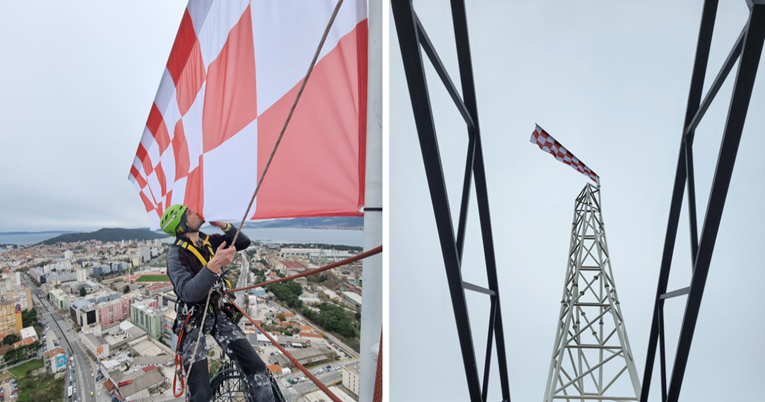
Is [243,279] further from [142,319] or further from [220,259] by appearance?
[142,319]

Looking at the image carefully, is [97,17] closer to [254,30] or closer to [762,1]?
[254,30]

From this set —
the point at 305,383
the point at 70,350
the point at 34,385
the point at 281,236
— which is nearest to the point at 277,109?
the point at 281,236

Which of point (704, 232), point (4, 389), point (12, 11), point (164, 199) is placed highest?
point (12, 11)

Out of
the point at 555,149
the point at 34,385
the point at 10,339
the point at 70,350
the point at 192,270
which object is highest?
the point at 555,149

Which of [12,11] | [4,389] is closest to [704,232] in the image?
[4,389]

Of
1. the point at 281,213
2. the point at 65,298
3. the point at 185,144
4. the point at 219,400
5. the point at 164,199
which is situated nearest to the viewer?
the point at 281,213

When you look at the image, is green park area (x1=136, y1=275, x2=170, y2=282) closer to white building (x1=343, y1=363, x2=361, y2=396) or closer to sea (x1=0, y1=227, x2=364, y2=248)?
sea (x1=0, y1=227, x2=364, y2=248)

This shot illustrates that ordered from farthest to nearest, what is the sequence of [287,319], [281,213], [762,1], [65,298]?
[65,298], [287,319], [281,213], [762,1]

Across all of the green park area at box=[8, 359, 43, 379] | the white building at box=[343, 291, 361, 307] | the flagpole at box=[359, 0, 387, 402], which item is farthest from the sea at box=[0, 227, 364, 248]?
the green park area at box=[8, 359, 43, 379]
